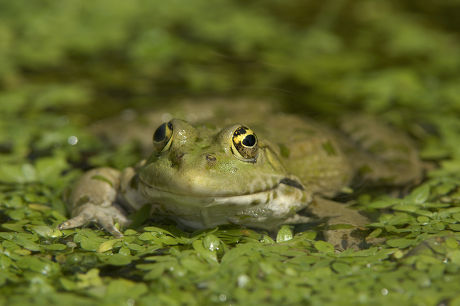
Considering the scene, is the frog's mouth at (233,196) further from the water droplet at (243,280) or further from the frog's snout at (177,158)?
the water droplet at (243,280)

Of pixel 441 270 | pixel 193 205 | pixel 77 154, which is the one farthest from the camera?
pixel 77 154

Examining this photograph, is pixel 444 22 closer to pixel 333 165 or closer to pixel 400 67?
pixel 400 67

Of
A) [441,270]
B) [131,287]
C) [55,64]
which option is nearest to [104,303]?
[131,287]

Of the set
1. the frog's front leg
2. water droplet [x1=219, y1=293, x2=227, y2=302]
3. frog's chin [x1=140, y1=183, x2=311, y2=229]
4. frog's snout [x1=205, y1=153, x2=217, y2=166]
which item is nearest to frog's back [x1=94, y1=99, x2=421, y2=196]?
frog's chin [x1=140, y1=183, x2=311, y2=229]

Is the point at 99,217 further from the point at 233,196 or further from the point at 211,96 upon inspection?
the point at 211,96

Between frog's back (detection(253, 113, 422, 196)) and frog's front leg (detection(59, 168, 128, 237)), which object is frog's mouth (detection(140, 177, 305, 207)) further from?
frog's front leg (detection(59, 168, 128, 237))

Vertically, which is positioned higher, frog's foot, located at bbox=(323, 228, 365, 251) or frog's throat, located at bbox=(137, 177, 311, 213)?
frog's throat, located at bbox=(137, 177, 311, 213)
